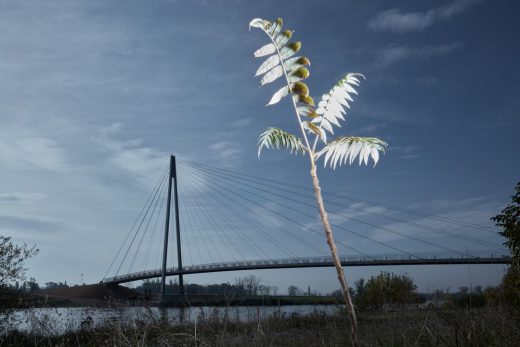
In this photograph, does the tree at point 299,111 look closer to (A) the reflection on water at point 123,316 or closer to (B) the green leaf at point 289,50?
(B) the green leaf at point 289,50

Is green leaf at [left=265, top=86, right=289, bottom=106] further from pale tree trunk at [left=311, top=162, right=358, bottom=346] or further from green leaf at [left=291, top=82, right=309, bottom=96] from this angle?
pale tree trunk at [left=311, top=162, right=358, bottom=346]

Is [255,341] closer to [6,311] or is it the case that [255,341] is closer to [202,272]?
[6,311]

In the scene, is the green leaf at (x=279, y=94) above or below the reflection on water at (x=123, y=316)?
above

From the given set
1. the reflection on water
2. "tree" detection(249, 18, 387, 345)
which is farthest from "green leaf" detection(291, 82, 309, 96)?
the reflection on water

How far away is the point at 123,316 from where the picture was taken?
495 inches

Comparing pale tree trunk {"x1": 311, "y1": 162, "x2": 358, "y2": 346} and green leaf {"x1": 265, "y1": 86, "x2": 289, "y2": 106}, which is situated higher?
green leaf {"x1": 265, "y1": 86, "x2": 289, "y2": 106}

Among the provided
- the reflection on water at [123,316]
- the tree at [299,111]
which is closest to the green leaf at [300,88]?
the tree at [299,111]

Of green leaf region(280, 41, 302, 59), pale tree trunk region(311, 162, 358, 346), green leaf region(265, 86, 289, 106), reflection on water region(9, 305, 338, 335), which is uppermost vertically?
green leaf region(280, 41, 302, 59)

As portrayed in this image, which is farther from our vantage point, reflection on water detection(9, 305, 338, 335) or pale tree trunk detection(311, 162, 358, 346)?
reflection on water detection(9, 305, 338, 335)

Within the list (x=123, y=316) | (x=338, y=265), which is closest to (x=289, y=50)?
(x=338, y=265)

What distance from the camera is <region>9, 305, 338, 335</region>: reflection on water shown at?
36.9 feet

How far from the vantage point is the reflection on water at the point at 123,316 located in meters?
11.2

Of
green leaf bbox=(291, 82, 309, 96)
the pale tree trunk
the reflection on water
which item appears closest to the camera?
the pale tree trunk

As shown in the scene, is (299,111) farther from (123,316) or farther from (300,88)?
(123,316)
